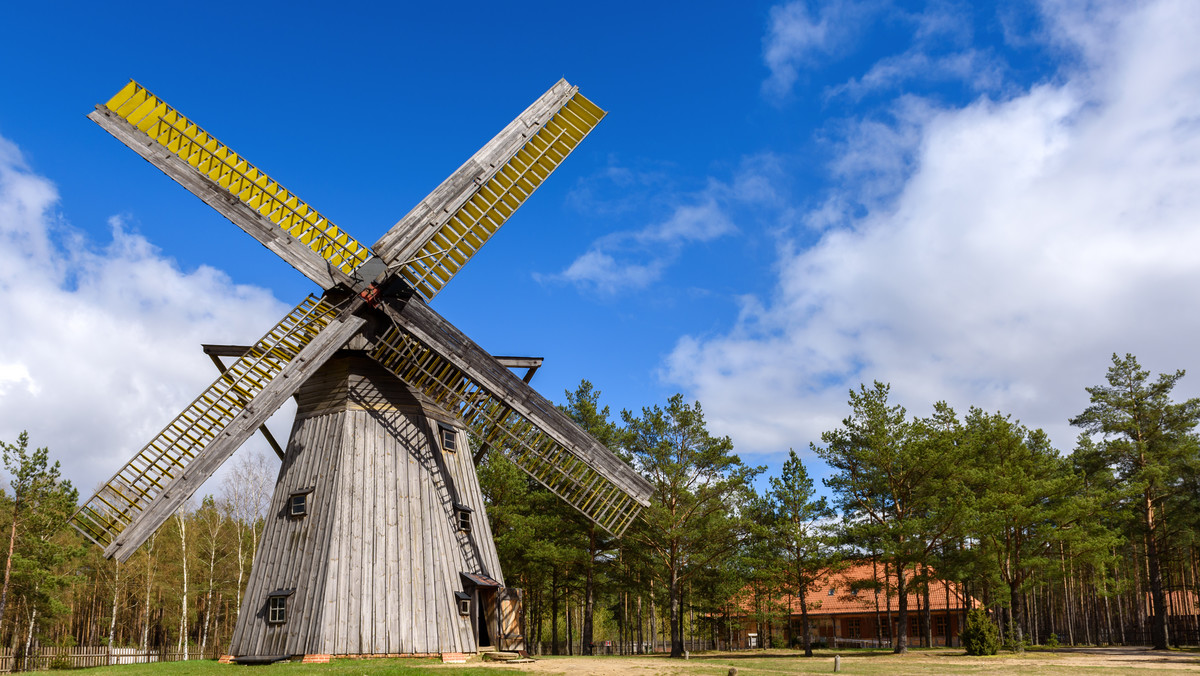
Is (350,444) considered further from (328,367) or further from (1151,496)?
(1151,496)

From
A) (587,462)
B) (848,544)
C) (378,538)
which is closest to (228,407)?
(378,538)

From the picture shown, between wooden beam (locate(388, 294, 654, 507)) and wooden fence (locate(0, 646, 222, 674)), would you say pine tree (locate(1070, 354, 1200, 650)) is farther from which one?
wooden fence (locate(0, 646, 222, 674))

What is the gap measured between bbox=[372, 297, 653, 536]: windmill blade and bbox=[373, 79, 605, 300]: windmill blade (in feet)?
3.79

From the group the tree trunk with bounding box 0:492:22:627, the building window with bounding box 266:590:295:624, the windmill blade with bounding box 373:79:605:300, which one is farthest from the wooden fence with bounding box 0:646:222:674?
the windmill blade with bounding box 373:79:605:300

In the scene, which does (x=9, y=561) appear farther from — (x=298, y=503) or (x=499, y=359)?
(x=499, y=359)

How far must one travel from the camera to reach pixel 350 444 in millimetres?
17891

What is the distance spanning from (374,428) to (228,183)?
6864 millimetres

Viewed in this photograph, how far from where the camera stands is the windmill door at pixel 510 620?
19.8 meters

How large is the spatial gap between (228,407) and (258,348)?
152cm

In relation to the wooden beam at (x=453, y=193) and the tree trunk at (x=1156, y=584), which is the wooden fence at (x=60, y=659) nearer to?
the wooden beam at (x=453, y=193)

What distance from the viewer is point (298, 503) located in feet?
58.8

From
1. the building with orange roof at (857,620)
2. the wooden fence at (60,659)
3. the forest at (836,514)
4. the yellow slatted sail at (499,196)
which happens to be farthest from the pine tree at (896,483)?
the wooden fence at (60,659)

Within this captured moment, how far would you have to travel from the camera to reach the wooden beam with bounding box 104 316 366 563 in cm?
1487

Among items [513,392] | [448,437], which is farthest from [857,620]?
[513,392]
